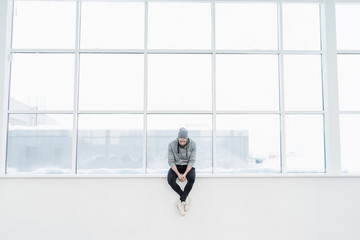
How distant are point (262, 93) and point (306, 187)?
144 centimetres

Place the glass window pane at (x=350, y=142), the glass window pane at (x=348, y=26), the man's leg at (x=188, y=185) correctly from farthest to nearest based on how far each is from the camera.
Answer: the glass window pane at (x=348, y=26), the glass window pane at (x=350, y=142), the man's leg at (x=188, y=185)

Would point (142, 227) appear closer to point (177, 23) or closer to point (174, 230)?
point (174, 230)

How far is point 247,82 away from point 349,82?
5.07 feet

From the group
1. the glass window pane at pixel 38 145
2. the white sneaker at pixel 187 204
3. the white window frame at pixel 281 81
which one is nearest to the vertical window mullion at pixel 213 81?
the white window frame at pixel 281 81

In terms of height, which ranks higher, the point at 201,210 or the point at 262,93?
the point at 262,93

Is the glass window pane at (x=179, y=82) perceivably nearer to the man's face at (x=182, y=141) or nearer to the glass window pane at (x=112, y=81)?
the glass window pane at (x=112, y=81)

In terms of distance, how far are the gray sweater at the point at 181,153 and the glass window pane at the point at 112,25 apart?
5.22ft

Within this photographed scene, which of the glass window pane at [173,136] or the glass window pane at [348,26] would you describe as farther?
the glass window pane at [348,26]

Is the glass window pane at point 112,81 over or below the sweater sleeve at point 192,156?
over

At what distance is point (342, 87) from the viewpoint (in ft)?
14.3

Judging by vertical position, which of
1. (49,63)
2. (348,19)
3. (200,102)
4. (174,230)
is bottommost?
(174,230)

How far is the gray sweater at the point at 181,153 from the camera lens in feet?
12.8

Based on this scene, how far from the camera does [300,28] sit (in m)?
4.36

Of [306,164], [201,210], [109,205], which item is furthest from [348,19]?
[109,205]
